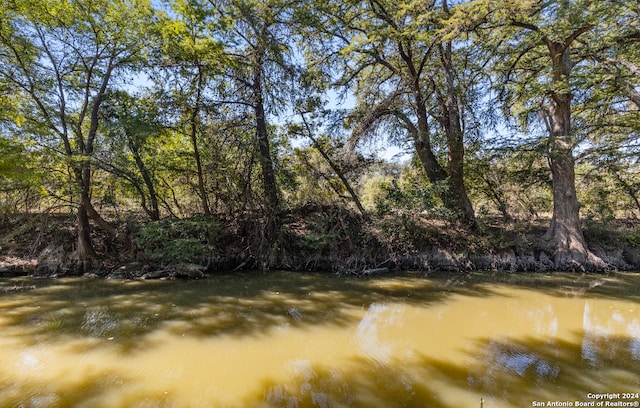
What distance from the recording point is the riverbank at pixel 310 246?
795cm

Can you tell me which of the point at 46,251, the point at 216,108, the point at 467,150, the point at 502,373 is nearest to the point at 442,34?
the point at 467,150

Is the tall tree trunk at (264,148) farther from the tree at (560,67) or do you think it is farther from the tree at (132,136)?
the tree at (560,67)

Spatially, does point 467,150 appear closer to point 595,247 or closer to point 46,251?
point 595,247

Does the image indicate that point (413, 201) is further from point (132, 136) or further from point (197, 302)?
point (132, 136)

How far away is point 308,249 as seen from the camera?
905 cm

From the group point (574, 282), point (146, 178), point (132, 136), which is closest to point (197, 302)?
point (132, 136)

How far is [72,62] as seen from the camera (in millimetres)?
7824

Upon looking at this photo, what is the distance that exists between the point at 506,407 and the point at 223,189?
338 inches

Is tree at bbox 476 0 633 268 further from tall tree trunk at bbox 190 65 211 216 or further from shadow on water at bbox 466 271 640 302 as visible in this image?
tall tree trunk at bbox 190 65 211 216

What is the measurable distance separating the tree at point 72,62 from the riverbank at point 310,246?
0.85 metres

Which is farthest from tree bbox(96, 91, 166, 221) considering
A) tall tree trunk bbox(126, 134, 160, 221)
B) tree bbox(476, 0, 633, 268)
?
tree bbox(476, 0, 633, 268)

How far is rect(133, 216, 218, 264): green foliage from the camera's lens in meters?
7.39

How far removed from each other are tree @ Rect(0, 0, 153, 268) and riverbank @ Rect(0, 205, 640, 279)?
0.85 metres

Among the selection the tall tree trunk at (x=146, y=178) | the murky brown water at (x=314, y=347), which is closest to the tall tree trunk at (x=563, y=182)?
the murky brown water at (x=314, y=347)
